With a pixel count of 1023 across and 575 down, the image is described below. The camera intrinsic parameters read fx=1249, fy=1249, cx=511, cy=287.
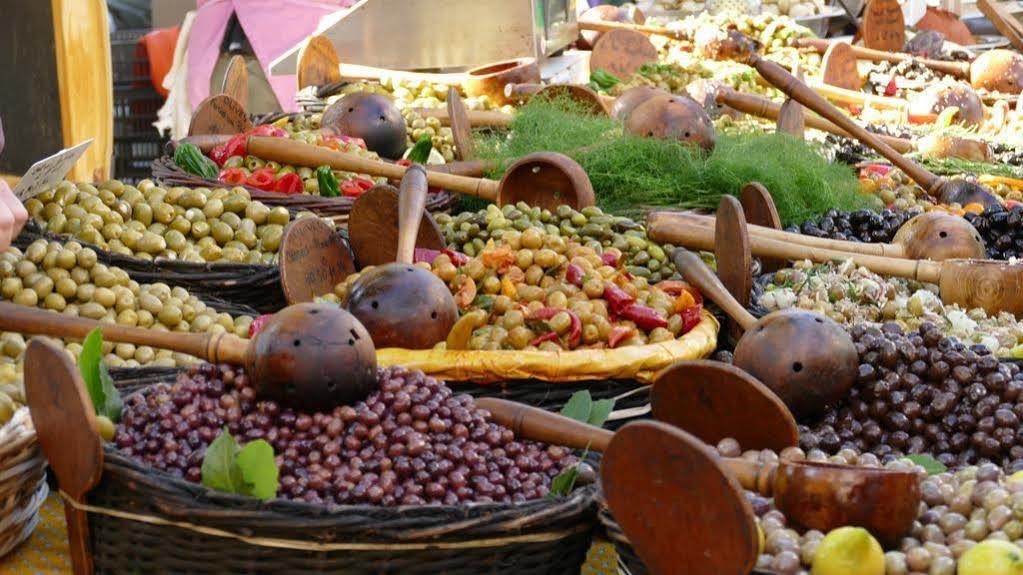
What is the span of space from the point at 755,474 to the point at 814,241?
1381mm

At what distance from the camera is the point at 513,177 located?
3.05 m

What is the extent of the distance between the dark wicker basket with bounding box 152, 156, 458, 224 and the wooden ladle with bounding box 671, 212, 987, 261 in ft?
2.20

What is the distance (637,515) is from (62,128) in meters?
3.75

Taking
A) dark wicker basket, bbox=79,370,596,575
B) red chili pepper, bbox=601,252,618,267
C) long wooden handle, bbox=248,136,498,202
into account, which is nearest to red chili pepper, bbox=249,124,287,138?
long wooden handle, bbox=248,136,498,202

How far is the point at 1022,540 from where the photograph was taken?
139cm

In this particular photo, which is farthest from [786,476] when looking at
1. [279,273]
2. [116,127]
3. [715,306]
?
[116,127]

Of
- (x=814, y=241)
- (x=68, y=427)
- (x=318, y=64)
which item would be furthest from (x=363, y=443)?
(x=318, y=64)

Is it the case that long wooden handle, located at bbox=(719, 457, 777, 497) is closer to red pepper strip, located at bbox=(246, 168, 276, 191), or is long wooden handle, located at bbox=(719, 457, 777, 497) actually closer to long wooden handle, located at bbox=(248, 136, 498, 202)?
long wooden handle, located at bbox=(248, 136, 498, 202)

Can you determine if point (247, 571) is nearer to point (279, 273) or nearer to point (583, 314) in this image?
point (583, 314)

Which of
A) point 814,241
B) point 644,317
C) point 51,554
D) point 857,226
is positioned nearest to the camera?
point 51,554

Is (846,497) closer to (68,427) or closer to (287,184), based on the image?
(68,427)

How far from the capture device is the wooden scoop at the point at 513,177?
298 cm

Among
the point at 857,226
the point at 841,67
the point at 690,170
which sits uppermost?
the point at 690,170

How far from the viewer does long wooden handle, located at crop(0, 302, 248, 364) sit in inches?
69.8
